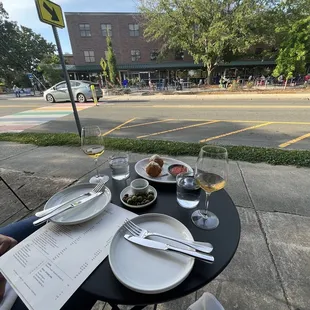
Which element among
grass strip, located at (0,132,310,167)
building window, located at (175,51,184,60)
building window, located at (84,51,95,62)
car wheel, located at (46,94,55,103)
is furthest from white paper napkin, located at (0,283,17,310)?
building window, located at (84,51,95,62)

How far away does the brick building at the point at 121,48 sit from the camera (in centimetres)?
2475

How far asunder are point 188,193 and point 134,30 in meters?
29.6

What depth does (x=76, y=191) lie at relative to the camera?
1250mm

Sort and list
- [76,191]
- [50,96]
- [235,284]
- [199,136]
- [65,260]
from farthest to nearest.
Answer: [50,96] → [199,136] → [235,284] → [76,191] → [65,260]

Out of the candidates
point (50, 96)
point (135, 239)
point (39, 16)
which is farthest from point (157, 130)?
point (50, 96)

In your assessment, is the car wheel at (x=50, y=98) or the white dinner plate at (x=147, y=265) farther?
the car wheel at (x=50, y=98)

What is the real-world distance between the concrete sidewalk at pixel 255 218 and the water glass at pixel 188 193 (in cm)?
80

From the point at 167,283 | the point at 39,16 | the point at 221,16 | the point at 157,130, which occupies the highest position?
the point at 221,16

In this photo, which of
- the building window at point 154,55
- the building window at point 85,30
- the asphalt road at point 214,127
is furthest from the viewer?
the building window at point 154,55

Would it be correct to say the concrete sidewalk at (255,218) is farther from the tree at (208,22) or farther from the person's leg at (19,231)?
the tree at (208,22)

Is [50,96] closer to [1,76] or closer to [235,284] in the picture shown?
[235,284]

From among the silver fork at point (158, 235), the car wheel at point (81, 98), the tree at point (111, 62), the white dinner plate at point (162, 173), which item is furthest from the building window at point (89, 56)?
the silver fork at point (158, 235)

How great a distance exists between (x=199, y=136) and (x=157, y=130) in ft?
4.46

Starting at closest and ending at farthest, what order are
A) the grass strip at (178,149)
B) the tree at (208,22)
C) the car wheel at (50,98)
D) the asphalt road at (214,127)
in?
1. the grass strip at (178,149)
2. the asphalt road at (214,127)
3. the car wheel at (50,98)
4. the tree at (208,22)
